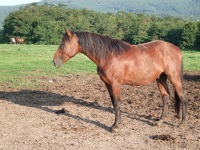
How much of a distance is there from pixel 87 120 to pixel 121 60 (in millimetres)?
1605

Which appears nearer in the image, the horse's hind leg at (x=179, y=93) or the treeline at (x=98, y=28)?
the horse's hind leg at (x=179, y=93)

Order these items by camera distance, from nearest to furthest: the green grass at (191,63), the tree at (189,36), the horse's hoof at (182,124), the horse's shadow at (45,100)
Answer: the horse's hoof at (182,124)
the horse's shadow at (45,100)
the green grass at (191,63)
the tree at (189,36)

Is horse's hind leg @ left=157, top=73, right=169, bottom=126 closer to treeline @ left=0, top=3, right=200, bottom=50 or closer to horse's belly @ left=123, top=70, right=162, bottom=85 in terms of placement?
horse's belly @ left=123, top=70, right=162, bottom=85

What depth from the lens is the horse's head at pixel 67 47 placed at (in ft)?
18.1

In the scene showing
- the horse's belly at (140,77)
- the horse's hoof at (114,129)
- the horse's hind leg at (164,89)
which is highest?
the horse's belly at (140,77)

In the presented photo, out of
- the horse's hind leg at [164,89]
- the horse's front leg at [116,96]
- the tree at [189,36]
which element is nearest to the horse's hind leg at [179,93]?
the horse's hind leg at [164,89]

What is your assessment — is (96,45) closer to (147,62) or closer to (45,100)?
(147,62)

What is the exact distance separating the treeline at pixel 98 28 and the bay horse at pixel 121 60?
2887 centimetres

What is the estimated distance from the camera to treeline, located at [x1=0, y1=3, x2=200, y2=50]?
3533 centimetres

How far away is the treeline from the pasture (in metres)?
25.7

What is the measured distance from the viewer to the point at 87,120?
6.45 m

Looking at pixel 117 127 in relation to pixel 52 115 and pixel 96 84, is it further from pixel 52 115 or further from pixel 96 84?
pixel 96 84

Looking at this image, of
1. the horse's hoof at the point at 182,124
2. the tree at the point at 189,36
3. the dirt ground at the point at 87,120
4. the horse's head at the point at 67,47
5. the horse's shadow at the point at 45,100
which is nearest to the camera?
the dirt ground at the point at 87,120

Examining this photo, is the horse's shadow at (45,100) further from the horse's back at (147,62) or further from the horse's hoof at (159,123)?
the horse's back at (147,62)
